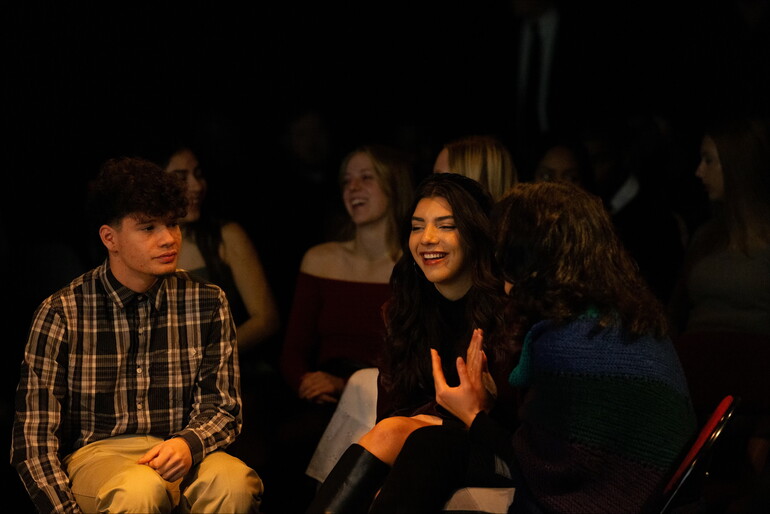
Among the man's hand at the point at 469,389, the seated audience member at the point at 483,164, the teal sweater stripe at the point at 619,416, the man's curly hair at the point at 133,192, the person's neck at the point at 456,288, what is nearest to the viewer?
the teal sweater stripe at the point at 619,416

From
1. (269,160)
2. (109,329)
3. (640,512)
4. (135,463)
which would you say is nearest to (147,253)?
(109,329)

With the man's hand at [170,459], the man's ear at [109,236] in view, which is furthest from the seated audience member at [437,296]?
the man's ear at [109,236]

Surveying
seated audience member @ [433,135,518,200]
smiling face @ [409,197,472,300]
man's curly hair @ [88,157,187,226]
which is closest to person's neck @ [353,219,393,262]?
seated audience member @ [433,135,518,200]

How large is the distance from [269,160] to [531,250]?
295 centimetres

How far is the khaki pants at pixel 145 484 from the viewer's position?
2627mm

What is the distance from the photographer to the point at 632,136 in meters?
4.74

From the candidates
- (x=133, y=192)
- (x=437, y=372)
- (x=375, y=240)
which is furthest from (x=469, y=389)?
(x=375, y=240)

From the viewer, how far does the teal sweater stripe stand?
2348 mm

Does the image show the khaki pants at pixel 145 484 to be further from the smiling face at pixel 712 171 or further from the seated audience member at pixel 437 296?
the smiling face at pixel 712 171

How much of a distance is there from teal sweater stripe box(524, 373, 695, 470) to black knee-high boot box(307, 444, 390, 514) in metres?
0.56

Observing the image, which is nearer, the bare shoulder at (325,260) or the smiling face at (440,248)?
the smiling face at (440,248)

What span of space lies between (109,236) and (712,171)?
228 centimetres

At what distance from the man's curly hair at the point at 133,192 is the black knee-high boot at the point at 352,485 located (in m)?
0.91

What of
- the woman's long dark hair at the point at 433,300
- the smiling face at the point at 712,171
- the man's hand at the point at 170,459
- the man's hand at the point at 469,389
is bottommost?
the man's hand at the point at 170,459
